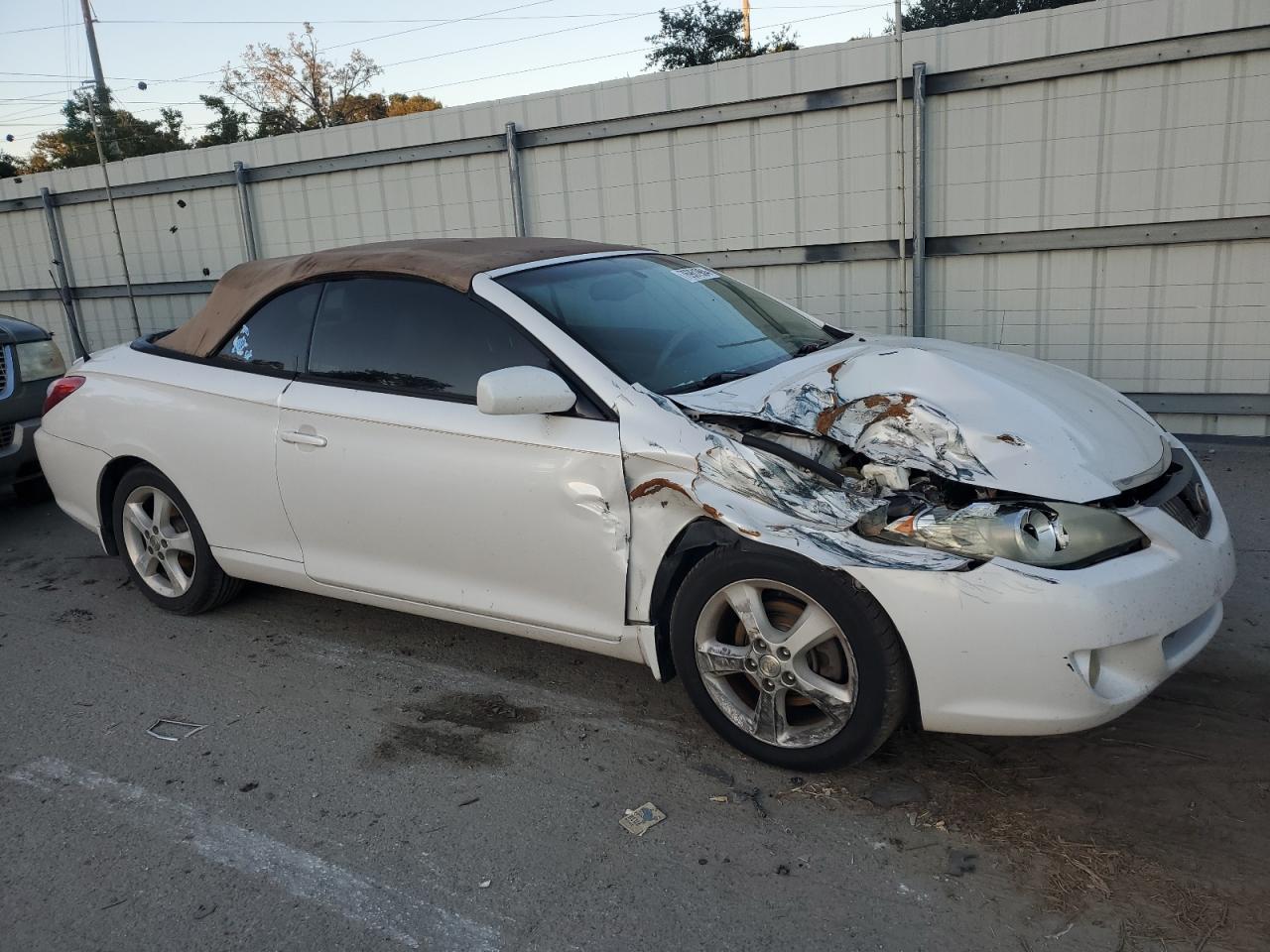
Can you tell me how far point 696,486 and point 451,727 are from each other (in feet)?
4.31

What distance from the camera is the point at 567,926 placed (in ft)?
8.34

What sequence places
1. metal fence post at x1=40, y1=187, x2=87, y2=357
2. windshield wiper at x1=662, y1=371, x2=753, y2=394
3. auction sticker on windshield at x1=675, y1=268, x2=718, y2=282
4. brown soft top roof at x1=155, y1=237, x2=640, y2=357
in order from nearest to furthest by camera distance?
windshield wiper at x1=662, y1=371, x2=753, y2=394 < brown soft top roof at x1=155, y1=237, x2=640, y2=357 < auction sticker on windshield at x1=675, y1=268, x2=718, y2=282 < metal fence post at x1=40, y1=187, x2=87, y2=357

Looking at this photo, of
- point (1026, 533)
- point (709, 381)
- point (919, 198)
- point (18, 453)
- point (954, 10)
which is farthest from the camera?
point (954, 10)

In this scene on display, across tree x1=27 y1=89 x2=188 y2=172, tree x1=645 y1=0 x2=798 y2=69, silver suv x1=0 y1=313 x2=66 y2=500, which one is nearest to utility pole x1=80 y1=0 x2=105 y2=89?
tree x1=27 y1=89 x2=188 y2=172

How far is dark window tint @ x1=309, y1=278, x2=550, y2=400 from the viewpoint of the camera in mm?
3604

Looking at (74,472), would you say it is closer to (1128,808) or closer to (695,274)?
(695,274)

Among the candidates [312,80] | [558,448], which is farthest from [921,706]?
[312,80]

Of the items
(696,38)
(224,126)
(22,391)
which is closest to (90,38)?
(224,126)

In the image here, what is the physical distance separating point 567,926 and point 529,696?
1305 millimetres

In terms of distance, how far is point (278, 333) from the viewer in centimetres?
421

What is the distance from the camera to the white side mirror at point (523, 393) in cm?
321

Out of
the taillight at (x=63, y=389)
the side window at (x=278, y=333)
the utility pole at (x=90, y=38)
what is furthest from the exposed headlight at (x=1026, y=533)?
the utility pole at (x=90, y=38)

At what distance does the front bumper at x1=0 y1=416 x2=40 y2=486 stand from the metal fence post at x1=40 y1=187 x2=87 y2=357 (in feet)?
20.4

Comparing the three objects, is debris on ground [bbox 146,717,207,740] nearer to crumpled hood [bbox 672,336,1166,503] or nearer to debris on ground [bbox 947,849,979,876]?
crumpled hood [bbox 672,336,1166,503]
